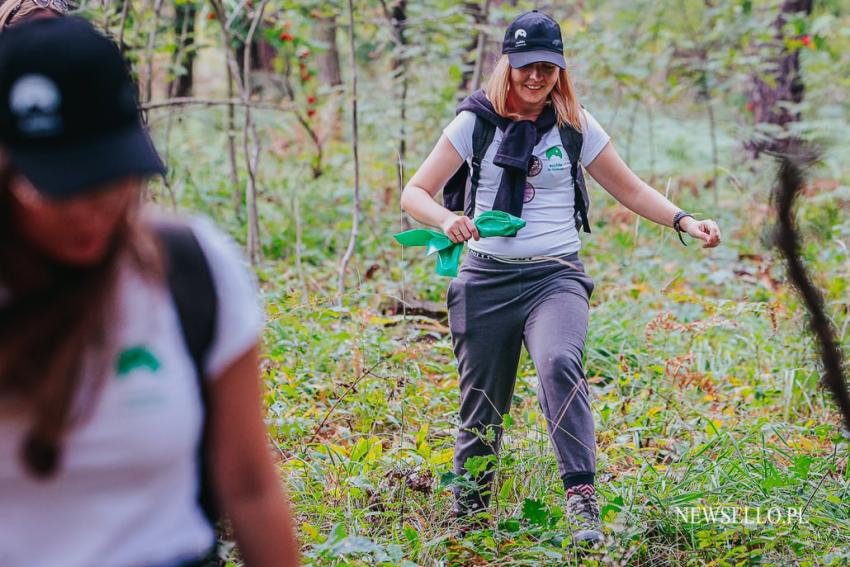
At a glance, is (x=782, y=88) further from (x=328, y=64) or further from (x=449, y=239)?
(x=449, y=239)

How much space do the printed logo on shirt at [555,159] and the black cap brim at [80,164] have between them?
262cm

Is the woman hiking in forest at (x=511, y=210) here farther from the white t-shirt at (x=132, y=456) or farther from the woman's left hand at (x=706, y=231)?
the white t-shirt at (x=132, y=456)

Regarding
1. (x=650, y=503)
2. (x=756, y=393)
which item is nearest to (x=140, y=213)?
(x=650, y=503)

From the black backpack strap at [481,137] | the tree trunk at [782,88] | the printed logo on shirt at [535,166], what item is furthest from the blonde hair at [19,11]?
the tree trunk at [782,88]

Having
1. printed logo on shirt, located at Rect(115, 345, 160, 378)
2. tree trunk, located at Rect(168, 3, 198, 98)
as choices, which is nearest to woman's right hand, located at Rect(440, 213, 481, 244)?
printed logo on shirt, located at Rect(115, 345, 160, 378)

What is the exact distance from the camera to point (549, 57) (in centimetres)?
380

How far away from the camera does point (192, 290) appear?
151 cm

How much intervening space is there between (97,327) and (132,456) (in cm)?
22

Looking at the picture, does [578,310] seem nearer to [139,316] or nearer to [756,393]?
[756,393]

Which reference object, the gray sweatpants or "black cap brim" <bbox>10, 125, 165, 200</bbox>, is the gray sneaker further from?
"black cap brim" <bbox>10, 125, 165, 200</bbox>

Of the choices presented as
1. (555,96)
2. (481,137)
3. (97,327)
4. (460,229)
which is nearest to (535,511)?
(460,229)

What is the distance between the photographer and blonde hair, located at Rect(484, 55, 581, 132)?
386 cm

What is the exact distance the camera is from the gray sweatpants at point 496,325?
369 centimetres

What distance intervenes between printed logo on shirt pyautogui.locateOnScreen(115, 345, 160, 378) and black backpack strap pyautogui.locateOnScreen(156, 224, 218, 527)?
0.06 m
